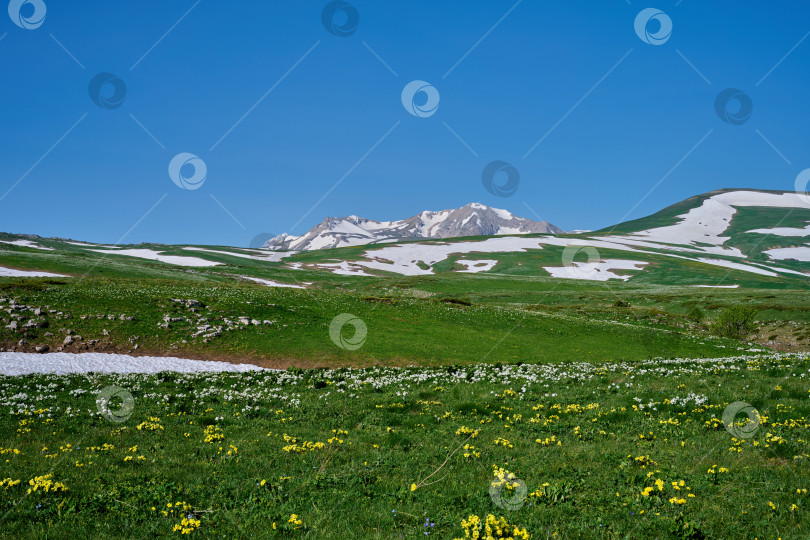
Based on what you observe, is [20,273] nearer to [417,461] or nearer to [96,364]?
[96,364]

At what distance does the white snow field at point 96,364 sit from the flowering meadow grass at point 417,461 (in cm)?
911

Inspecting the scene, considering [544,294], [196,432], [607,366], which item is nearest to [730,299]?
[544,294]

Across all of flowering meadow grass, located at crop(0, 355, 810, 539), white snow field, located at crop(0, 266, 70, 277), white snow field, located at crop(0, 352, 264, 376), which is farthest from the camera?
white snow field, located at crop(0, 266, 70, 277)

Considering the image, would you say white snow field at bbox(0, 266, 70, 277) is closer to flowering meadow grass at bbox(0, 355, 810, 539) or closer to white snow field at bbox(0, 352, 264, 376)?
white snow field at bbox(0, 352, 264, 376)

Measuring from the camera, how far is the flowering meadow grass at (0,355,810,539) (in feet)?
27.2

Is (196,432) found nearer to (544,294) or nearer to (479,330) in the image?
(479,330)

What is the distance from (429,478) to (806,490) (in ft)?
26.6

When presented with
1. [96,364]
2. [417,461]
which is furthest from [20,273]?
[417,461]

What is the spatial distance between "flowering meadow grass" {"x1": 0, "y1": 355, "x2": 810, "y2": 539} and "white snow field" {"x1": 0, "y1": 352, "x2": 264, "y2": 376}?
9111 mm

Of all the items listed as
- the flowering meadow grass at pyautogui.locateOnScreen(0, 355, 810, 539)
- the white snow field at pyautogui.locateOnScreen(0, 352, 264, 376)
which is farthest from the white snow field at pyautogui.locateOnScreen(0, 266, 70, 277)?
the flowering meadow grass at pyautogui.locateOnScreen(0, 355, 810, 539)

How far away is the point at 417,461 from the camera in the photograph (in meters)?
11.8

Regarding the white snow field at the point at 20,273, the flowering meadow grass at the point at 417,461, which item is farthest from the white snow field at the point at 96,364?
the white snow field at the point at 20,273

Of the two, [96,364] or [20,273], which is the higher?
[20,273]

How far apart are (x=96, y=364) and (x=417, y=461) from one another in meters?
30.1
